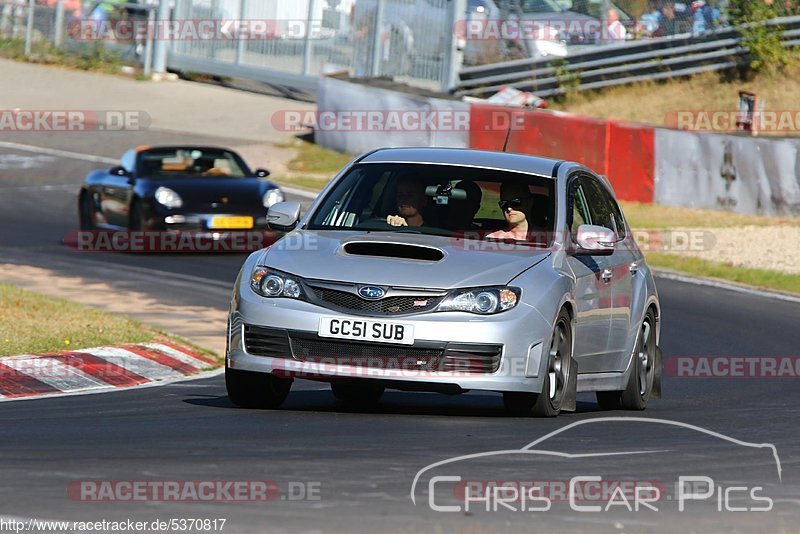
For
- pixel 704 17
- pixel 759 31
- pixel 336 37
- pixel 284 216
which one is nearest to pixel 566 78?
pixel 704 17

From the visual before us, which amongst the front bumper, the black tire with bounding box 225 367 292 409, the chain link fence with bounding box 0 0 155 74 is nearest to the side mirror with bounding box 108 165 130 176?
the black tire with bounding box 225 367 292 409

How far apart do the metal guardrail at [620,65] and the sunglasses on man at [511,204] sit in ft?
80.0

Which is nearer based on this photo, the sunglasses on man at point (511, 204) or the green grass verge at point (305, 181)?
the sunglasses on man at point (511, 204)

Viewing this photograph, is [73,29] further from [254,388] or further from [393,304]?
[393,304]

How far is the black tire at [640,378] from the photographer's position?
10.2 meters

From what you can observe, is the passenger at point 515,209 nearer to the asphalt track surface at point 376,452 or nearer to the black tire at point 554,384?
the black tire at point 554,384

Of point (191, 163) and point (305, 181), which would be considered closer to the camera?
point (191, 163)

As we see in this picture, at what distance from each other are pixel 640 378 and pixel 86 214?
12.1m

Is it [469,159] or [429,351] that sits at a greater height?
[469,159]

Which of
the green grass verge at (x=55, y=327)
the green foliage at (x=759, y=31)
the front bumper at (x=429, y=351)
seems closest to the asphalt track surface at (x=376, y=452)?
the front bumper at (x=429, y=351)

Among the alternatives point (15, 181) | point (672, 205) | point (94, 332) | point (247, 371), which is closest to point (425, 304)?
point (247, 371)

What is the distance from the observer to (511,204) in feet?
30.8

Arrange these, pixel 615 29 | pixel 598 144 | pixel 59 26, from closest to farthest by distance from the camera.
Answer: pixel 598 144, pixel 615 29, pixel 59 26

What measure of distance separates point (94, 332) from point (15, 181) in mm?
14344
